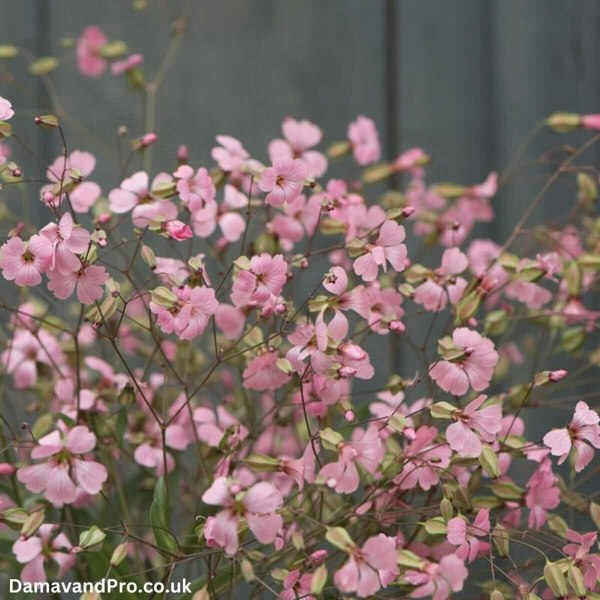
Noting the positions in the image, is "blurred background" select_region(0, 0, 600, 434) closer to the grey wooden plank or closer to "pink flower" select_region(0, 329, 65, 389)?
the grey wooden plank

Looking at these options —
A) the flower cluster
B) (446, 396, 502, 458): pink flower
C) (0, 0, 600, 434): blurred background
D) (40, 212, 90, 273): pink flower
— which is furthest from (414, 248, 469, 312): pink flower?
(0, 0, 600, 434): blurred background

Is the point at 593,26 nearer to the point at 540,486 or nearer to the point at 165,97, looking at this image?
the point at 165,97

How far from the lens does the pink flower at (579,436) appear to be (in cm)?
51

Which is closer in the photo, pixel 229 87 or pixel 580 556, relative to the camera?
pixel 580 556

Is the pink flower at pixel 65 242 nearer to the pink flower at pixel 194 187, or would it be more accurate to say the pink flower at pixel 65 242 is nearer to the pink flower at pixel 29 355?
the pink flower at pixel 194 187

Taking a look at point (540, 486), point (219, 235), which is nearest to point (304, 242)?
point (219, 235)

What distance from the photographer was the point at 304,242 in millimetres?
994

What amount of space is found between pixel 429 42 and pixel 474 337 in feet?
1.80

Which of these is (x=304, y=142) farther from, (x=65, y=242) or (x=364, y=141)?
(x=65, y=242)

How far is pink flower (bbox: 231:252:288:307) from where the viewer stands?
52cm

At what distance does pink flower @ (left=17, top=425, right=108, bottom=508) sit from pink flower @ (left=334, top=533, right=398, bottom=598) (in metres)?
0.15

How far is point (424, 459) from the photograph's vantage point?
53 centimetres

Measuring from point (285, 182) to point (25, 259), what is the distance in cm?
15

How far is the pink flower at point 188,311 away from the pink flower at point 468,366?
122mm
